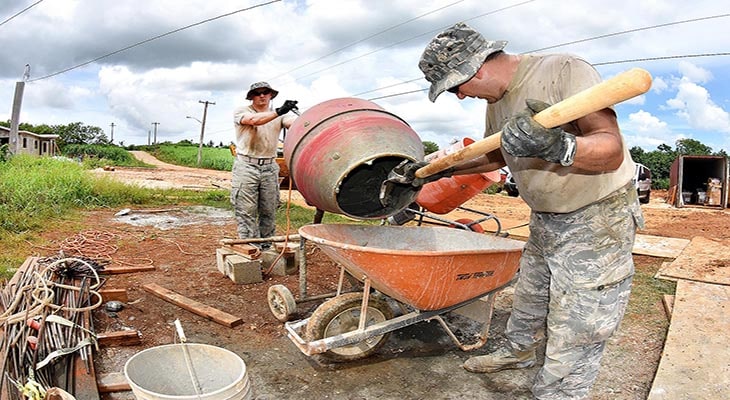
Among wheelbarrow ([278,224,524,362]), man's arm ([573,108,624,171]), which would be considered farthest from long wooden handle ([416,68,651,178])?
wheelbarrow ([278,224,524,362])

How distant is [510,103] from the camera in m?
2.46

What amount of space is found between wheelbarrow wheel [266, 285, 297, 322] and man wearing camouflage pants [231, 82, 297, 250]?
1696mm

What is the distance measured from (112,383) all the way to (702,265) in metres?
5.30

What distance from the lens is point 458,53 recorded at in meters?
2.31

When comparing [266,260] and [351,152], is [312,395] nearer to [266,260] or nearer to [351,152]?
[351,152]

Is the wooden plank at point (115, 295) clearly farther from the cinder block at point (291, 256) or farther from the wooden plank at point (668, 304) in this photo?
the wooden plank at point (668, 304)

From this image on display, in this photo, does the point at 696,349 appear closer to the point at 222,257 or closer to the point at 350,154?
the point at 350,154

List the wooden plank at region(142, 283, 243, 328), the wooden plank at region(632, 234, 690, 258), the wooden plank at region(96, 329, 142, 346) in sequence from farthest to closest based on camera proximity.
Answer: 1. the wooden plank at region(632, 234, 690, 258)
2. the wooden plank at region(142, 283, 243, 328)
3. the wooden plank at region(96, 329, 142, 346)

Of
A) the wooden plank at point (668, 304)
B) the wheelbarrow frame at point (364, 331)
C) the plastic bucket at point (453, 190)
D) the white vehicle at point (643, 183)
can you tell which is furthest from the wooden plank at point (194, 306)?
the white vehicle at point (643, 183)

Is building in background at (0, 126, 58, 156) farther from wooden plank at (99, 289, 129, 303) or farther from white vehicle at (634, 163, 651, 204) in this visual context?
wooden plank at (99, 289, 129, 303)

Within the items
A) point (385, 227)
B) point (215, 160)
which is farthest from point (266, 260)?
point (215, 160)

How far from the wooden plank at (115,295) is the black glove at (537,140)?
325 centimetres

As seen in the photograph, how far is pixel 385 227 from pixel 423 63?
1454 mm

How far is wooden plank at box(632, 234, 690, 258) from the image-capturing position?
6238 mm
